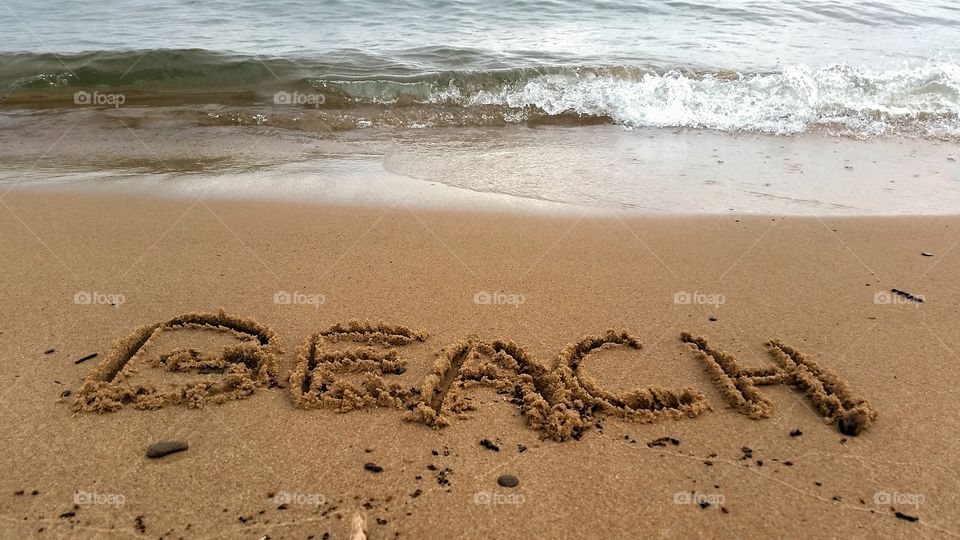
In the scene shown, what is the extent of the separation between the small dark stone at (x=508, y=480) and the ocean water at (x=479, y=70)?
6.38 metres

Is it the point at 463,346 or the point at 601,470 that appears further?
the point at 463,346

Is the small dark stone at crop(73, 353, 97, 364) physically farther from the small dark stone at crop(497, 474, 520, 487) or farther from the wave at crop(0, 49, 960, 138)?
the wave at crop(0, 49, 960, 138)

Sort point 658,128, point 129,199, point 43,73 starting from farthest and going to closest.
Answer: point 43,73 < point 658,128 < point 129,199

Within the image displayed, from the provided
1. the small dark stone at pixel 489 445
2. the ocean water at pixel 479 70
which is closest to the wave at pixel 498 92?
the ocean water at pixel 479 70

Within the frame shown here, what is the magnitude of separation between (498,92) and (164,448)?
7634 mm

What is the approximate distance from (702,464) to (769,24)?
13.9m

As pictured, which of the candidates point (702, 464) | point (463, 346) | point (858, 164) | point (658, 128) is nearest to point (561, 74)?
point (658, 128)

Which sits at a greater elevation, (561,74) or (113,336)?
(561,74)

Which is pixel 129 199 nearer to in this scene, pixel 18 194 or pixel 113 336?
pixel 18 194

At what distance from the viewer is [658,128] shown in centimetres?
802

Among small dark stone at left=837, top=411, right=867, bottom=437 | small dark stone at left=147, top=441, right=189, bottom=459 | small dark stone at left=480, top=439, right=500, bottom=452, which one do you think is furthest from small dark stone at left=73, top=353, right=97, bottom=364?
small dark stone at left=837, top=411, right=867, bottom=437

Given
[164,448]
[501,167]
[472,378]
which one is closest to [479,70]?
[501,167]

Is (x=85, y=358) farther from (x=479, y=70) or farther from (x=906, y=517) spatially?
(x=479, y=70)

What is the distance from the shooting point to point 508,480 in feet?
7.59
